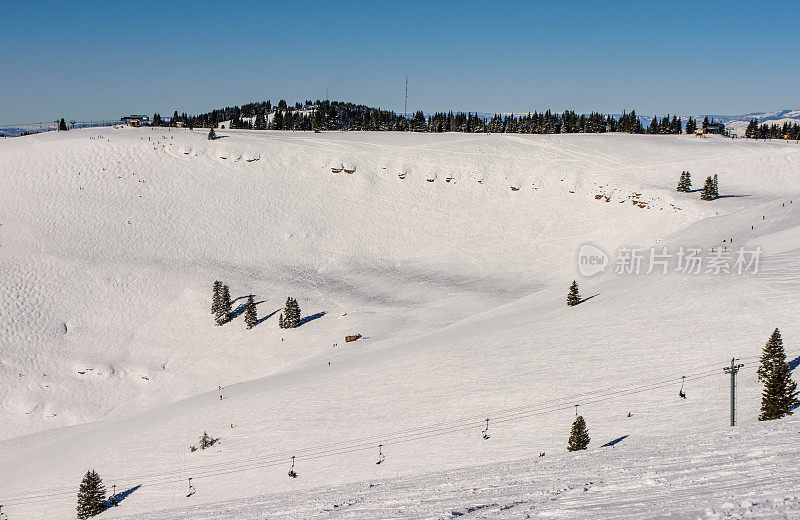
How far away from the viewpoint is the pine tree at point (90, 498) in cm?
2469

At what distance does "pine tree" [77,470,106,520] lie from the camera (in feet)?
81.0

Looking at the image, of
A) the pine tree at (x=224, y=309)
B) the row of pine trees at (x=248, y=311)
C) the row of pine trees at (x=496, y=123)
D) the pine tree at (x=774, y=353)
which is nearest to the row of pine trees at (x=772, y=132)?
the row of pine trees at (x=496, y=123)

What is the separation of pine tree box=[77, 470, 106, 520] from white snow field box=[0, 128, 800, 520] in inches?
49.9

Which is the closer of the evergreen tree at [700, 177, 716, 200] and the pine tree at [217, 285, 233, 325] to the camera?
the pine tree at [217, 285, 233, 325]

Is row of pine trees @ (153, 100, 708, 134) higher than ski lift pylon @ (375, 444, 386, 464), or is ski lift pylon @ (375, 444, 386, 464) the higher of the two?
row of pine trees @ (153, 100, 708, 134)

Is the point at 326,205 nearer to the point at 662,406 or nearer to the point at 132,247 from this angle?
the point at 132,247

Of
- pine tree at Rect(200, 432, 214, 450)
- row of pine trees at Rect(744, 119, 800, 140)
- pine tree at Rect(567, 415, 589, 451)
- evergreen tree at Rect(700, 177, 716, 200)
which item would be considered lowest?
pine tree at Rect(200, 432, 214, 450)

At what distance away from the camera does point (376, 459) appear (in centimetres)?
2528

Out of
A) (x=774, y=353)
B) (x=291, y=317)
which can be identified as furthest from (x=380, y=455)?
(x=291, y=317)

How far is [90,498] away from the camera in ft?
81.5

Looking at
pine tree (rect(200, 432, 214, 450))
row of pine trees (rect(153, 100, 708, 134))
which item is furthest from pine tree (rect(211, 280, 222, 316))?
row of pine trees (rect(153, 100, 708, 134))

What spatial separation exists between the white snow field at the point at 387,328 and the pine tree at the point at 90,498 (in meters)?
1.27

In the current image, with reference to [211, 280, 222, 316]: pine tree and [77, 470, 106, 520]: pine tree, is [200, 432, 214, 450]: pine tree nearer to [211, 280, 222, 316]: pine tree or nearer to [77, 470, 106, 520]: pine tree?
[77, 470, 106, 520]: pine tree

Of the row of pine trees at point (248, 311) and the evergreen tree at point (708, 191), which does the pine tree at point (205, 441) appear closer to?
the row of pine trees at point (248, 311)
